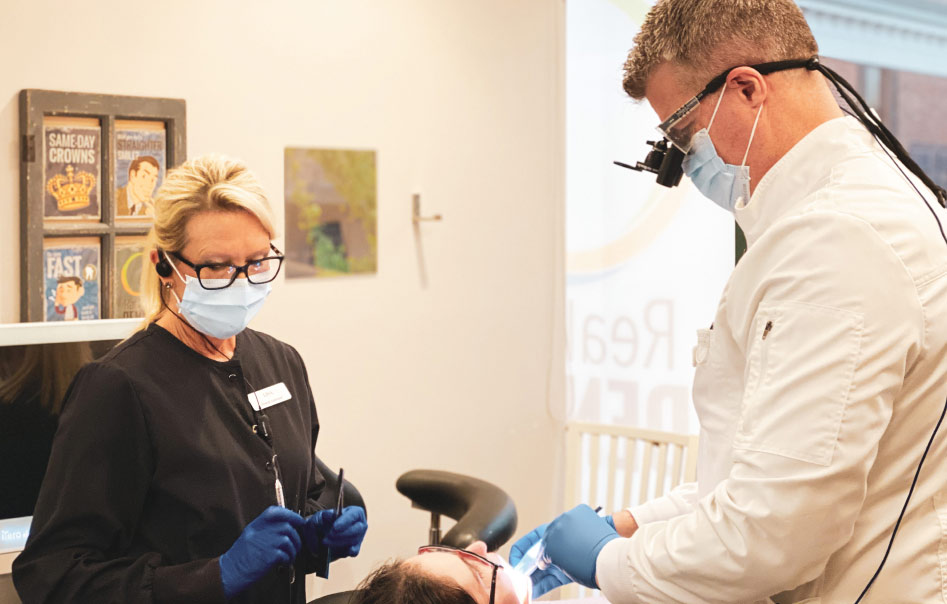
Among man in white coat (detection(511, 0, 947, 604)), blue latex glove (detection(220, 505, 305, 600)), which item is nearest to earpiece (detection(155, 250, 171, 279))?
blue latex glove (detection(220, 505, 305, 600))

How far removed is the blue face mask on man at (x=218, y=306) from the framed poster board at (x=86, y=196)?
2.46 feet

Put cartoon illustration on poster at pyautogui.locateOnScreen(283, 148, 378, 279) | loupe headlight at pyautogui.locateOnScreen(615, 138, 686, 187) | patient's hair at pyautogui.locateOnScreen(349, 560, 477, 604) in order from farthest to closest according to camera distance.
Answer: cartoon illustration on poster at pyautogui.locateOnScreen(283, 148, 378, 279), loupe headlight at pyautogui.locateOnScreen(615, 138, 686, 187), patient's hair at pyautogui.locateOnScreen(349, 560, 477, 604)

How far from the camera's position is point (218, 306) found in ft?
5.49

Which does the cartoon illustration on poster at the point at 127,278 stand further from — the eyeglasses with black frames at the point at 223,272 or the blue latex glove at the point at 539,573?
the blue latex glove at the point at 539,573

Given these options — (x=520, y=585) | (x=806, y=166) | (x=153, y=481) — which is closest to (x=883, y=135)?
(x=806, y=166)

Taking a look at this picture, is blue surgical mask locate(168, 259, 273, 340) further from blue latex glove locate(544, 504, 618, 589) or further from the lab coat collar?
the lab coat collar

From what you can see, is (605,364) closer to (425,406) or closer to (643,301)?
(643,301)

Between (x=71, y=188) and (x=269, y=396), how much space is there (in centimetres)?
94

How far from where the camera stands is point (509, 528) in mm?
2141

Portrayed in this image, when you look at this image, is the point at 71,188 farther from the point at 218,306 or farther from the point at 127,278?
the point at 218,306

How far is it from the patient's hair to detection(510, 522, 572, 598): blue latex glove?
0.29 meters

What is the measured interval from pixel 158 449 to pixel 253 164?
1.32 meters

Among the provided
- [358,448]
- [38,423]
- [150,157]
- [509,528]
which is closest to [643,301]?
[358,448]

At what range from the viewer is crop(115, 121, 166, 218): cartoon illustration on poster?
2.40 m
